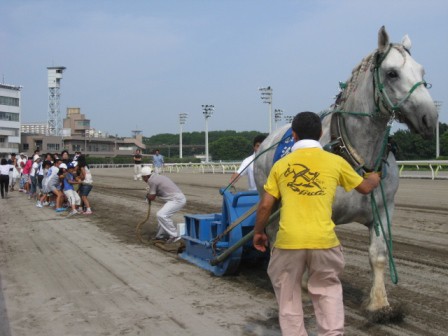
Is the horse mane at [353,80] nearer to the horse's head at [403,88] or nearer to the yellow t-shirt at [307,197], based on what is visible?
the horse's head at [403,88]

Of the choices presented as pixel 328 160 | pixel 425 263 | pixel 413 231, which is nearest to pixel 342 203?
pixel 328 160

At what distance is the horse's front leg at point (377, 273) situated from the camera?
4969 mm

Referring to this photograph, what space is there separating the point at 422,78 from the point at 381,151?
76cm

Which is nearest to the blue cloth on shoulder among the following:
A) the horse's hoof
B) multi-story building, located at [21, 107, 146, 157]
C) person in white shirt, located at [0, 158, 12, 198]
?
the horse's hoof

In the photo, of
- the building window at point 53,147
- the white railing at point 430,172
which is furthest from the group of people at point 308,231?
the building window at point 53,147

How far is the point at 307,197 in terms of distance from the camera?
3.30m

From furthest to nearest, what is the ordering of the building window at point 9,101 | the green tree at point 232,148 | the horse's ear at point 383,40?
1. the building window at point 9,101
2. the green tree at point 232,148
3. the horse's ear at point 383,40

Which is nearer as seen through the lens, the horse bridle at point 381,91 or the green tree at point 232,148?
the horse bridle at point 381,91

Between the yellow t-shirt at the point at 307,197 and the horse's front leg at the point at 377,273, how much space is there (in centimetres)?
183

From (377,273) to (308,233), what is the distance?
2.03m

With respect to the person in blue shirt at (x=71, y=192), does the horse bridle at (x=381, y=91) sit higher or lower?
higher

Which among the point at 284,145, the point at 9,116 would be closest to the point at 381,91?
the point at 284,145

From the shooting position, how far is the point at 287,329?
340cm

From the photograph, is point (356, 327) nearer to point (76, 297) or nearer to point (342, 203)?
point (342, 203)
